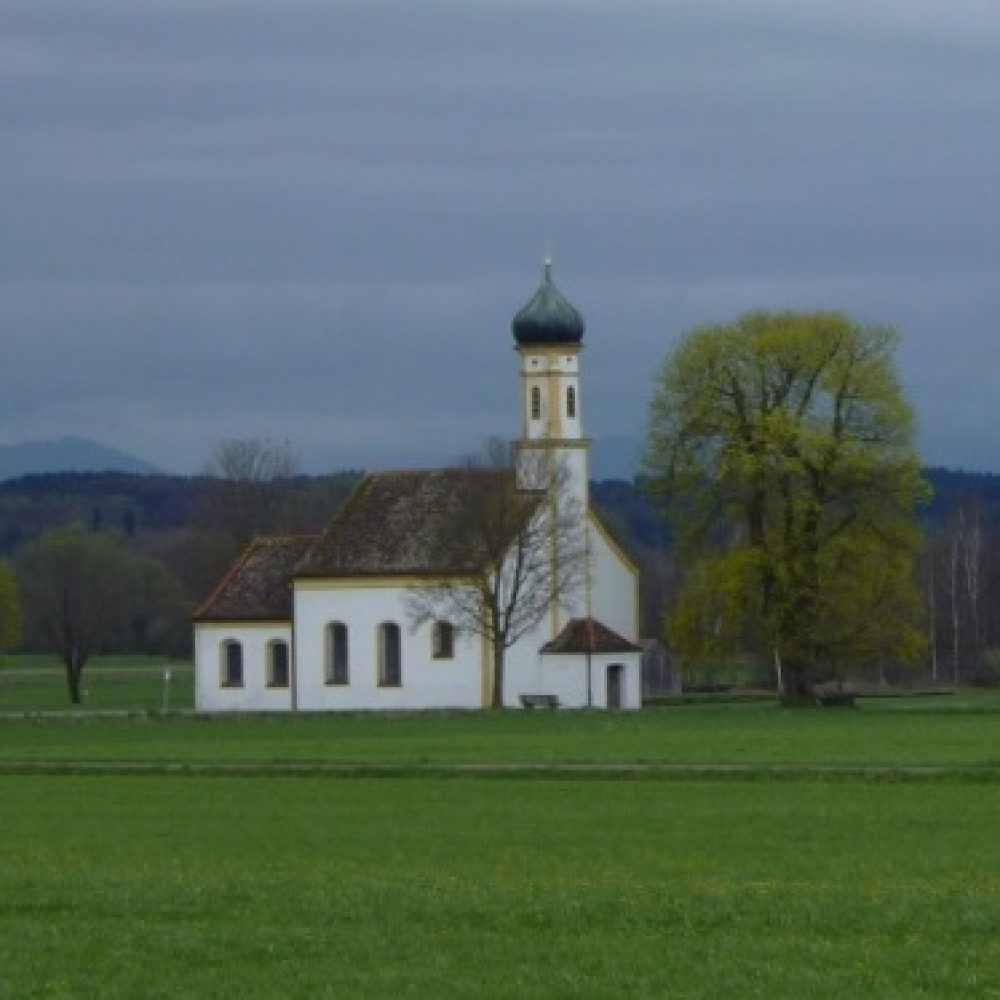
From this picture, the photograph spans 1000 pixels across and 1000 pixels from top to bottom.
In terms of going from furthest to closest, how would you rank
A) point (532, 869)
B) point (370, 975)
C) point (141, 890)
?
point (532, 869) → point (141, 890) → point (370, 975)

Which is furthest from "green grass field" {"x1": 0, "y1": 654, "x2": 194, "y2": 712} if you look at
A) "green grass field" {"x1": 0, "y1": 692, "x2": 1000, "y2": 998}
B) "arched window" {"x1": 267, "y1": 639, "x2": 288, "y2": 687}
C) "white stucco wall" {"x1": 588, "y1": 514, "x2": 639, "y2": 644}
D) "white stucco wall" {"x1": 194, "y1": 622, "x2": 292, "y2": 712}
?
"green grass field" {"x1": 0, "y1": 692, "x2": 1000, "y2": 998}

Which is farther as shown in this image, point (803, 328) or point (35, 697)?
point (35, 697)

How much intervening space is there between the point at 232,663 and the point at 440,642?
24.7ft

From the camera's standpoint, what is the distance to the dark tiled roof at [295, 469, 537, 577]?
325 feet

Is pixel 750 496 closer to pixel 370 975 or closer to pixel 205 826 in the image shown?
pixel 205 826

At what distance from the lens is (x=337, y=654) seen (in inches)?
4026

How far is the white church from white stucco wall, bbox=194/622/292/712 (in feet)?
0.15

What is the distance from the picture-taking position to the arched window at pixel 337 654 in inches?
3999

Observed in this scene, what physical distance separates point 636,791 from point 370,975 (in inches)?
990

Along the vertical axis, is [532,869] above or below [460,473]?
below

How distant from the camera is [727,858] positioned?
30859mm

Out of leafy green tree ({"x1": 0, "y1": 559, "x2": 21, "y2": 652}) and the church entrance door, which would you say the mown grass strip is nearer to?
the church entrance door

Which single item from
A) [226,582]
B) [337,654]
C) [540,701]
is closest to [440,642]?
[337,654]

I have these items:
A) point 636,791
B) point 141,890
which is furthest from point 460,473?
point 141,890
